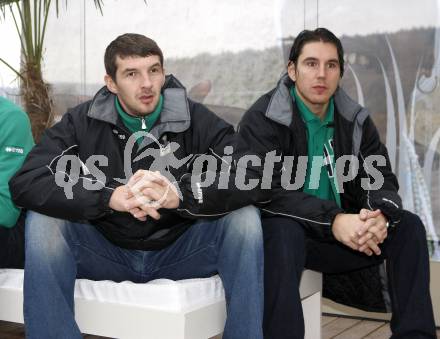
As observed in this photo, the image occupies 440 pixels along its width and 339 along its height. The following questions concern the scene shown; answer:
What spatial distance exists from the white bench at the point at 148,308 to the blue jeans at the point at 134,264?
6 centimetres

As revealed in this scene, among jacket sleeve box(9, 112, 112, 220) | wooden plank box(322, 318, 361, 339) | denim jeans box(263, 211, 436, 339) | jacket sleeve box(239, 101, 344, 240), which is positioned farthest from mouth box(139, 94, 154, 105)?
wooden plank box(322, 318, 361, 339)

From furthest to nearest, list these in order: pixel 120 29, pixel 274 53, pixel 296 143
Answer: pixel 120 29 → pixel 274 53 → pixel 296 143

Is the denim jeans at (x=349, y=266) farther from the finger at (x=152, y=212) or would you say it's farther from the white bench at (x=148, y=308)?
the finger at (x=152, y=212)

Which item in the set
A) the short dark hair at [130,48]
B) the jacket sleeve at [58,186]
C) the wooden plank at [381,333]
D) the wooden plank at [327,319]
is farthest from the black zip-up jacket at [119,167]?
the wooden plank at [327,319]

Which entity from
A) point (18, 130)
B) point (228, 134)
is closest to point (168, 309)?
point (228, 134)

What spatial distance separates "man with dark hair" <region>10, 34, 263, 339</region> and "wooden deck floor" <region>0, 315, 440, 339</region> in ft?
3.45

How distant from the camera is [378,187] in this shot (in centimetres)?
214

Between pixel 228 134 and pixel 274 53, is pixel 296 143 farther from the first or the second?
pixel 274 53

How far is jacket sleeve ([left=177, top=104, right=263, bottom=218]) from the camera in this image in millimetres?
1709

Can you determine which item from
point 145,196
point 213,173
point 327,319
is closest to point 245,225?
point 213,173

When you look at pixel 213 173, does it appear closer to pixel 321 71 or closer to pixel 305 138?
pixel 305 138

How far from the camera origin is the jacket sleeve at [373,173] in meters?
2.06

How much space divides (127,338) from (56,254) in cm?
30

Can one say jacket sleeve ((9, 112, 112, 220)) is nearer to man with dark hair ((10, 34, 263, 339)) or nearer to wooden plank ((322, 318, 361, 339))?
man with dark hair ((10, 34, 263, 339))
